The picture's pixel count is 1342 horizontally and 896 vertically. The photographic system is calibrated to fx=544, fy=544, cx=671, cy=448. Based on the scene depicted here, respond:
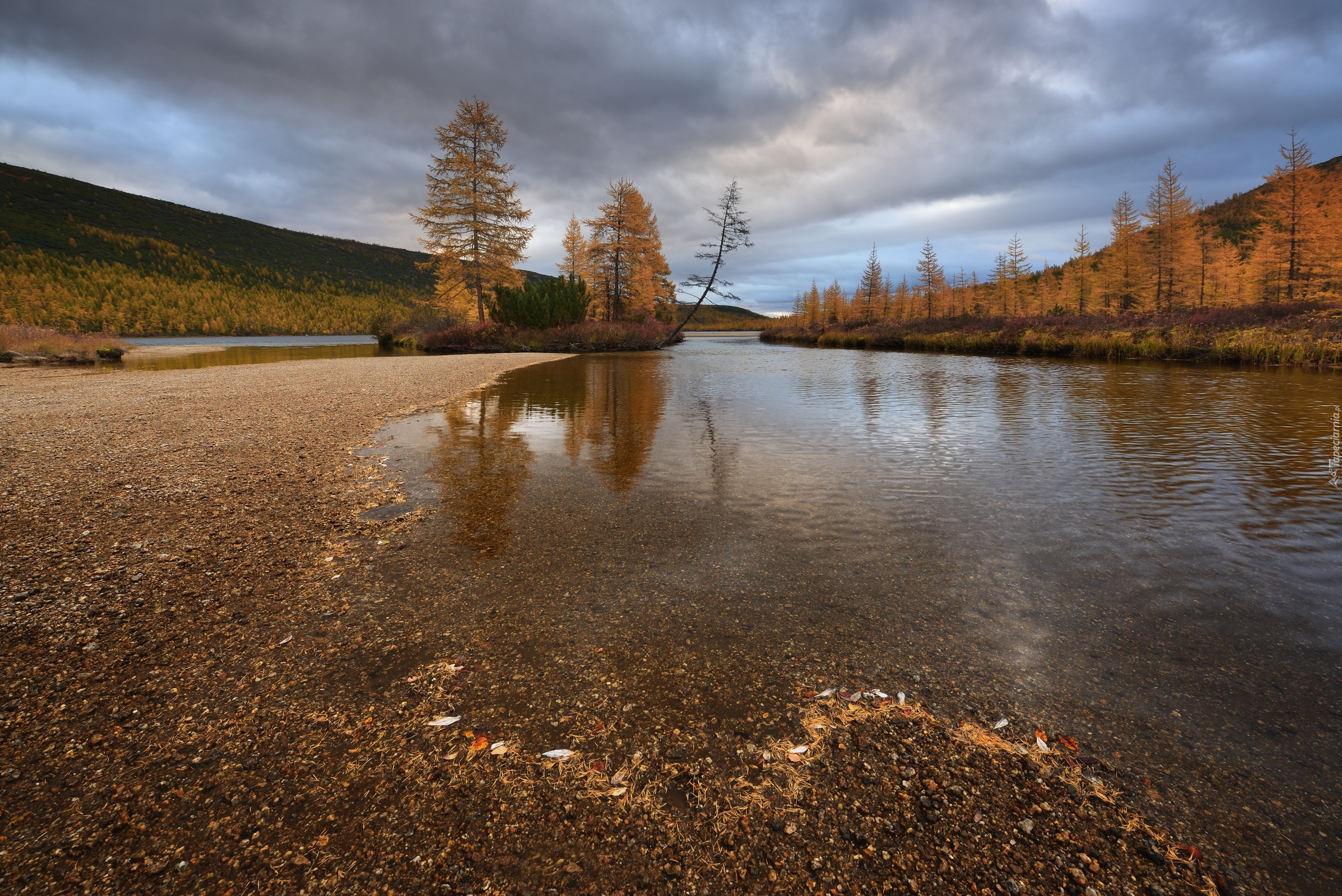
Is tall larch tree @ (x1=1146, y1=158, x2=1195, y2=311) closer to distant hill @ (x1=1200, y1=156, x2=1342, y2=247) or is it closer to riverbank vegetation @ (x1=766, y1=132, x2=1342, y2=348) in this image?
riverbank vegetation @ (x1=766, y1=132, x2=1342, y2=348)

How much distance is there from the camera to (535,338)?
120 feet

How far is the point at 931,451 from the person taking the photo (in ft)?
27.0

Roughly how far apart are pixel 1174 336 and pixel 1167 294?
31827 millimetres

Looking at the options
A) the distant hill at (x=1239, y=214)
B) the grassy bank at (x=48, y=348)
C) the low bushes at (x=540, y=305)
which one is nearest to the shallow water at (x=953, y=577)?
the grassy bank at (x=48, y=348)

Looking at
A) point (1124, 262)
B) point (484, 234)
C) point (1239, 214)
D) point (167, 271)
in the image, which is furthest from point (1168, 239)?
point (167, 271)

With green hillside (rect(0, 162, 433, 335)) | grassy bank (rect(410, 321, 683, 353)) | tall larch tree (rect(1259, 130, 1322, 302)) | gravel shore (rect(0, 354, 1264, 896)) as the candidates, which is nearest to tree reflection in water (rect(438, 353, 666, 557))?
gravel shore (rect(0, 354, 1264, 896))

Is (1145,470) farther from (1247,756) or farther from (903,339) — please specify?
(903,339)

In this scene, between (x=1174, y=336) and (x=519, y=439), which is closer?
(x=519, y=439)

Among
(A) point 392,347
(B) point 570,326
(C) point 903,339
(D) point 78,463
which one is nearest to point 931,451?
(D) point 78,463

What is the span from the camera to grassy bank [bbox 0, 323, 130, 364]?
70.5 feet

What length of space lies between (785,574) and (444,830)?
279 cm

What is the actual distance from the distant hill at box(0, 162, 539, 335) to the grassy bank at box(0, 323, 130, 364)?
19.3 metres

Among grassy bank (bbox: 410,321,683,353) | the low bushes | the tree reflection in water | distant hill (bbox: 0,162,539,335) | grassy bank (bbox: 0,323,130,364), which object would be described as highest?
distant hill (bbox: 0,162,539,335)

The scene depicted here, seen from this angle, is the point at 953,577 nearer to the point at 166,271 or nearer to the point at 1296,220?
the point at 1296,220
